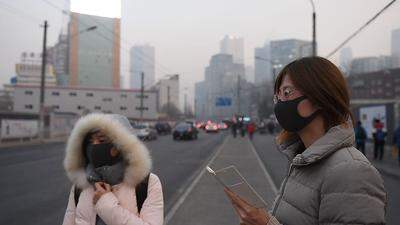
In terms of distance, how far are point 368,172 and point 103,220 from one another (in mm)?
1608

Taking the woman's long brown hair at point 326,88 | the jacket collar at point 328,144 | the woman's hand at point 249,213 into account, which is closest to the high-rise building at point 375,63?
the woman's long brown hair at point 326,88

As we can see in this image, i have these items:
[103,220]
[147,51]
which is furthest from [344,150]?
[147,51]

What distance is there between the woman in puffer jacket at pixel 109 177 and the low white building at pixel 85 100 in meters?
101

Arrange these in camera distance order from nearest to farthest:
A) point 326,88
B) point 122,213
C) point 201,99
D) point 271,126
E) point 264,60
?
point 326,88 < point 122,213 < point 201,99 < point 264,60 < point 271,126

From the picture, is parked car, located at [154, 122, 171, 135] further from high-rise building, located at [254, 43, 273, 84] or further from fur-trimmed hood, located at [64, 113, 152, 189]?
fur-trimmed hood, located at [64, 113, 152, 189]

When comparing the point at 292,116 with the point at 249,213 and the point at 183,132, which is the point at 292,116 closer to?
the point at 249,213

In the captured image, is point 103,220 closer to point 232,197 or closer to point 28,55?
point 232,197

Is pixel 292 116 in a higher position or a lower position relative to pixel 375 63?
lower

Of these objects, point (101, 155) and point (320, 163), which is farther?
point (101, 155)

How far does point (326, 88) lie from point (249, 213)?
0.65 meters

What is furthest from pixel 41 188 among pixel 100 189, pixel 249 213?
pixel 249 213

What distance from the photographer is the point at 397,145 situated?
18.8 metres

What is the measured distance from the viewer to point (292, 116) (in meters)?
2.26

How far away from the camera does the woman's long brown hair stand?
2201mm
